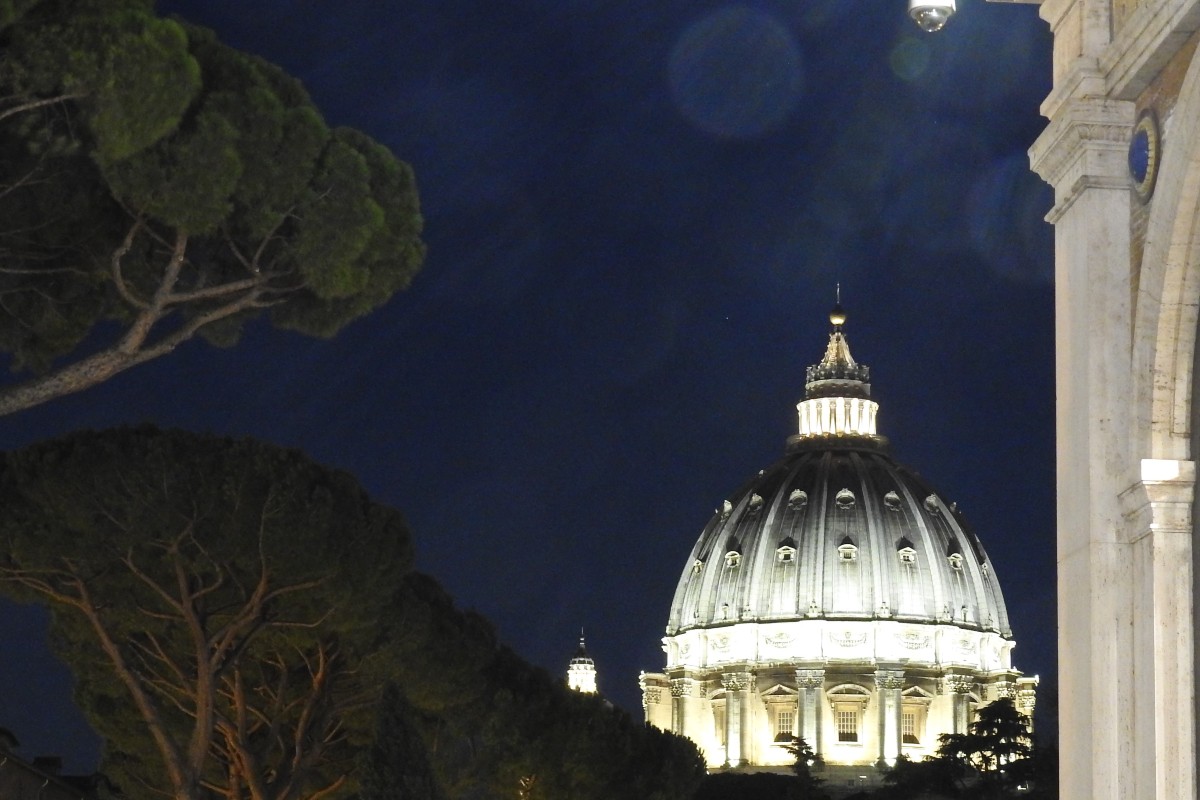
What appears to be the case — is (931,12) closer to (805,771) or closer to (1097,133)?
(1097,133)

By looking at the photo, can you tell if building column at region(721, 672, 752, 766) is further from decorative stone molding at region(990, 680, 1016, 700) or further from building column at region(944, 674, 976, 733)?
decorative stone molding at region(990, 680, 1016, 700)

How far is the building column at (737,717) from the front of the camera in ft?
291

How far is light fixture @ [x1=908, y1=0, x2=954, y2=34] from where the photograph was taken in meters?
7.58

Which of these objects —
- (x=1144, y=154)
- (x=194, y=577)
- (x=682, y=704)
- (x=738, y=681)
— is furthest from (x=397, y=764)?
(x=682, y=704)

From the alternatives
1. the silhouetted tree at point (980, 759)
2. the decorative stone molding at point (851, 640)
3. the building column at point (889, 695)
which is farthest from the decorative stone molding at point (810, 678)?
the silhouetted tree at point (980, 759)

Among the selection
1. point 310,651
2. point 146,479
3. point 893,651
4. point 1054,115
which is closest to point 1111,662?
point 1054,115

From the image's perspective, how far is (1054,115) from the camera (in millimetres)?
8398

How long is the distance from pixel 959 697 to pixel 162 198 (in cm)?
8262

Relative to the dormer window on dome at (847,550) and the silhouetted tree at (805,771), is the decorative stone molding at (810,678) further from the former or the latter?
the dormer window on dome at (847,550)

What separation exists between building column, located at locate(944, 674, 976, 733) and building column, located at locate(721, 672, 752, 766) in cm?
852

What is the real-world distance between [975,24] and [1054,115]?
11.7 ft

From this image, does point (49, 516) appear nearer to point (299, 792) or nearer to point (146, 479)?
point (146, 479)

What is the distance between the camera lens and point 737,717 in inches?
3533

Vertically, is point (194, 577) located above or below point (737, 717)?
below
